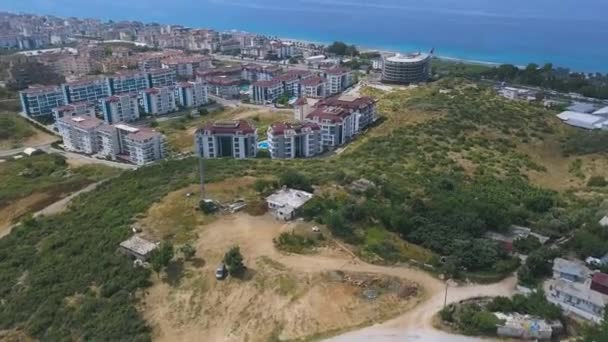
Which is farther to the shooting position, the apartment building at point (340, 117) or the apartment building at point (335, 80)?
the apartment building at point (335, 80)

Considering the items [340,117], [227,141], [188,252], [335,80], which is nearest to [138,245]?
[188,252]

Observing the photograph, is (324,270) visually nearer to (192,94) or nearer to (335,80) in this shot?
(192,94)

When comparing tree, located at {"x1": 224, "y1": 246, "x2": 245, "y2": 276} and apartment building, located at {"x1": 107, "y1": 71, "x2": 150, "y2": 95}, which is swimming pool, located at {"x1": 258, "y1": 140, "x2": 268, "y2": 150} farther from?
apartment building, located at {"x1": 107, "y1": 71, "x2": 150, "y2": 95}

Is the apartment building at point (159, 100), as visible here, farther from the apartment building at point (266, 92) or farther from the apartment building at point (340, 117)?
the apartment building at point (340, 117)

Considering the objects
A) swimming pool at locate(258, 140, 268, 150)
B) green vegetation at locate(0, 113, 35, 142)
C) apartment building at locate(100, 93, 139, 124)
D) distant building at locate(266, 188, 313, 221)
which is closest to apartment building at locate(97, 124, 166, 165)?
apartment building at locate(100, 93, 139, 124)

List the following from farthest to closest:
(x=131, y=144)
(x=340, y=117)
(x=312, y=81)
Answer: (x=312, y=81), (x=131, y=144), (x=340, y=117)

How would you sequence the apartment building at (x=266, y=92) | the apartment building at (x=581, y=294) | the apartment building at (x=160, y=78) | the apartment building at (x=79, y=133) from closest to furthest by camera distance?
the apartment building at (x=581, y=294)
the apartment building at (x=79, y=133)
the apartment building at (x=266, y=92)
the apartment building at (x=160, y=78)

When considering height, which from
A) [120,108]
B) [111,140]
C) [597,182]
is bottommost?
[111,140]

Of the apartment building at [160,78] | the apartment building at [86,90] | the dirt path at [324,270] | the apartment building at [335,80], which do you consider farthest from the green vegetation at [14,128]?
the dirt path at [324,270]
